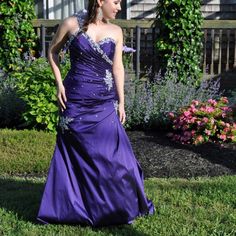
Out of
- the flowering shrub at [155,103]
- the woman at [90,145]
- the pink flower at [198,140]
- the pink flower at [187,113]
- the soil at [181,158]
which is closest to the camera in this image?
the woman at [90,145]

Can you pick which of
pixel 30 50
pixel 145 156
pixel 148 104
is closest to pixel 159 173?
pixel 145 156

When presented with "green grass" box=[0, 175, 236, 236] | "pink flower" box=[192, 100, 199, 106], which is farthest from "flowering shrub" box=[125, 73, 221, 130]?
"green grass" box=[0, 175, 236, 236]

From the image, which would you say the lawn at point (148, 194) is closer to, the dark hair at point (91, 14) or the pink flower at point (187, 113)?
the pink flower at point (187, 113)


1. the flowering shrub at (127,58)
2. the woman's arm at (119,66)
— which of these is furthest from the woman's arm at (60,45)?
the flowering shrub at (127,58)

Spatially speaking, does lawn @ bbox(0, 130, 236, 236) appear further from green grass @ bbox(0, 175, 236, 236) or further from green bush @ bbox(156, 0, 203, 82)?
green bush @ bbox(156, 0, 203, 82)

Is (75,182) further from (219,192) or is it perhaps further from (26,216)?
(219,192)

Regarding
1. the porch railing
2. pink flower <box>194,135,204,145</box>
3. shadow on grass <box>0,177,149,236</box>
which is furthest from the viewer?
the porch railing

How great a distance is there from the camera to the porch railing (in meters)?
9.70

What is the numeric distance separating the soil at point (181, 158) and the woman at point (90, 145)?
169 cm

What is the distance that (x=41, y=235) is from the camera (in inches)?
157

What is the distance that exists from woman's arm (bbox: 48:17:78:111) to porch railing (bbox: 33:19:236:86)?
5.14 meters

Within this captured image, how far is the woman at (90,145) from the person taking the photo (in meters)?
3.98

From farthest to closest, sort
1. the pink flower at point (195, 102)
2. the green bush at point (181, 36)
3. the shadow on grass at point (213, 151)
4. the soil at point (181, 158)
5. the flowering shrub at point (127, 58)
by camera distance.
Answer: the green bush at point (181, 36)
the flowering shrub at point (127, 58)
the pink flower at point (195, 102)
the shadow on grass at point (213, 151)
the soil at point (181, 158)

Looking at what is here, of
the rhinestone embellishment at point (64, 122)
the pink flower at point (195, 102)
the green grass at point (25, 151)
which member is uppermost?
the rhinestone embellishment at point (64, 122)
